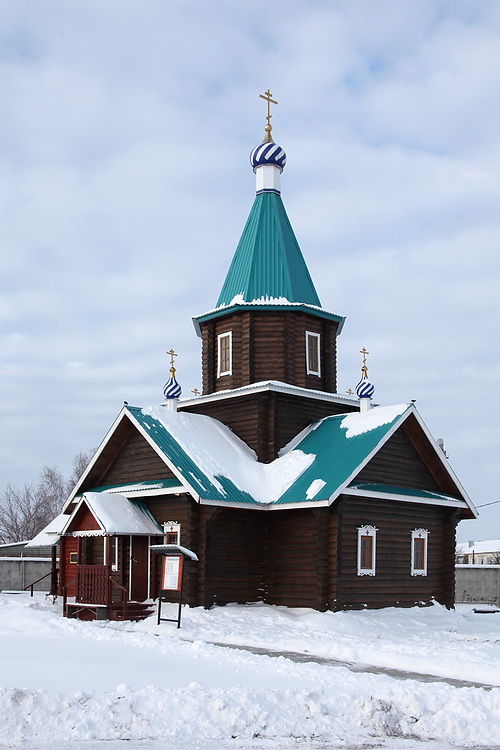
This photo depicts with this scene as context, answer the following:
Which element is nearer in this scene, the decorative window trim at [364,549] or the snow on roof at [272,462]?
the snow on roof at [272,462]

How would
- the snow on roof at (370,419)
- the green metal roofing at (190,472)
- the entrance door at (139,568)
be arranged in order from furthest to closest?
the snow on roof at (370,419) → the entrance door at (139,568) → the green metal roofing at (190,472)

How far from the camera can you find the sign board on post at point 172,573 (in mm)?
17828

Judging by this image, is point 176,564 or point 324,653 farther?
point 176,564

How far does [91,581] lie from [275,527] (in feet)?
15.7

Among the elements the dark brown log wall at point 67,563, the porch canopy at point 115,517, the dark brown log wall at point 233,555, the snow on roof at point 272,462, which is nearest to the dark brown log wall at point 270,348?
the snow on roof at point 272,462

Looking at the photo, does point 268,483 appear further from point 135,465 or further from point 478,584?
point 478,584

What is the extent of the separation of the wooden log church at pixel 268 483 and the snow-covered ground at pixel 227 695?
15.4 feet

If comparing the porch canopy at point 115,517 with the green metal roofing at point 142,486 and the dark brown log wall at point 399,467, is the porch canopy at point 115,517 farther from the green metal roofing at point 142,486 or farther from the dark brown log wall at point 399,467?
the dark brown log wall at point 399,467

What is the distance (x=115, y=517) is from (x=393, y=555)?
7.04 metres

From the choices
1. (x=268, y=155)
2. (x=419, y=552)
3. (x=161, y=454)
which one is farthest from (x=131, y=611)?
(x=268, y=155)

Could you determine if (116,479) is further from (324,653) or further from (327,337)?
(324,653)

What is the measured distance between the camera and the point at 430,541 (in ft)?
78.1

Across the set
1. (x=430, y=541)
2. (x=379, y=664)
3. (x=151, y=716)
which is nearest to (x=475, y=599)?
(x=430, y=541)

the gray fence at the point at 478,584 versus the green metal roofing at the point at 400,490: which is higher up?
the green metal roofing at the point at 400,490
